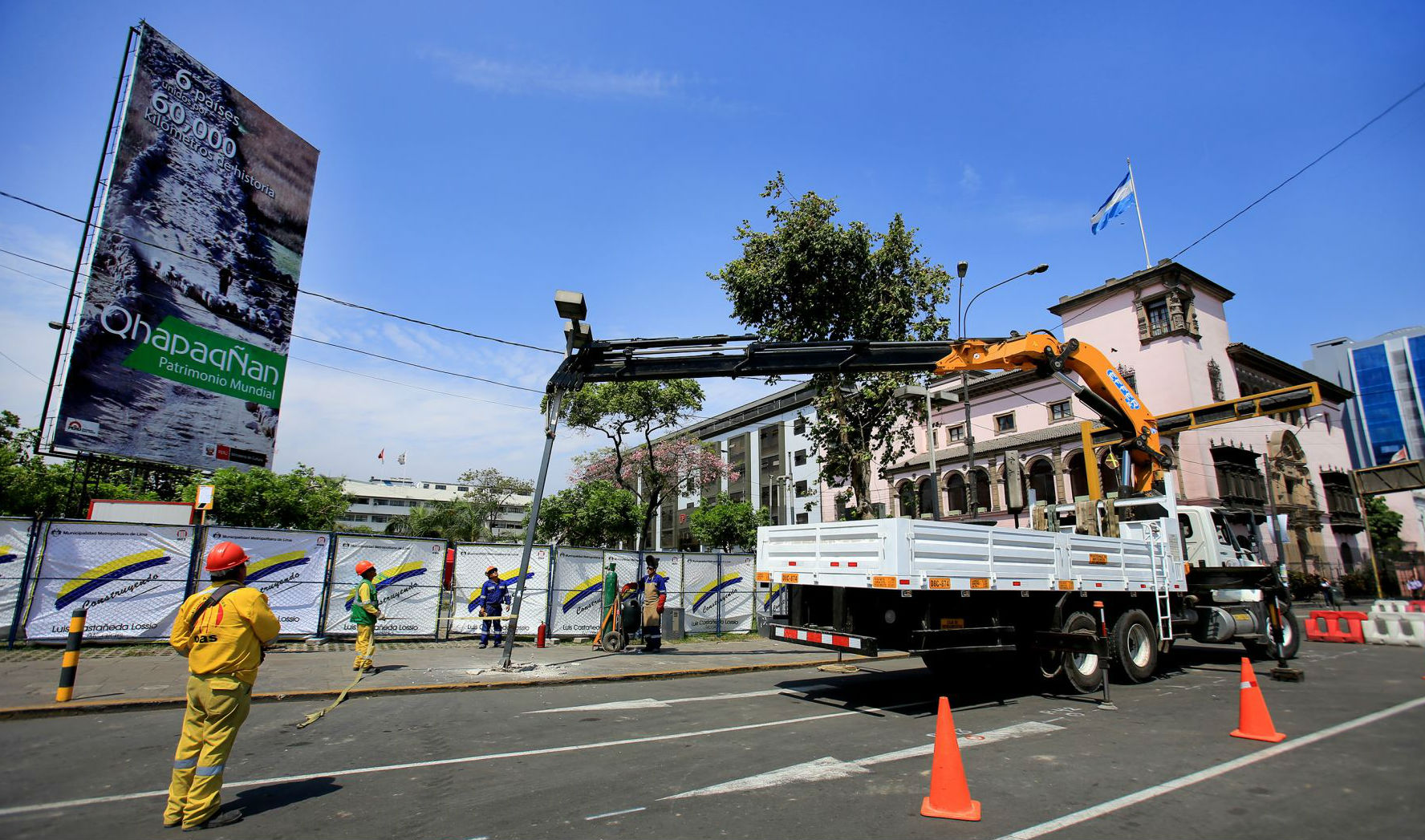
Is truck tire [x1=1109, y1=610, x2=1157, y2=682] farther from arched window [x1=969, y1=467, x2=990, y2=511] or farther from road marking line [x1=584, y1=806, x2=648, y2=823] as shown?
arched window [x1=969, y1=467, x2=990, y2=511]

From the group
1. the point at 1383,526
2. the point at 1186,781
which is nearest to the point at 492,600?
the point at 1186,781

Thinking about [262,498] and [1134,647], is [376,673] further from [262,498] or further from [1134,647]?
[262,498]

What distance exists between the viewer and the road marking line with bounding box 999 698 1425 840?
4.41 metres

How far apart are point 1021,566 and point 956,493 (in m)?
36.9

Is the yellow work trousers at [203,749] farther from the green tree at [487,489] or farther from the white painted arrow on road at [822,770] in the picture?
the green tree at [487,489]

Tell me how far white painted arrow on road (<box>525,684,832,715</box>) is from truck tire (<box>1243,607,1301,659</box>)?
9.45 meters

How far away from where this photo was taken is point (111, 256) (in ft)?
59.6

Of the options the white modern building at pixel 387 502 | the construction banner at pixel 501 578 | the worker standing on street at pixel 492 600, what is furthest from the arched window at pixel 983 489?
the white modern building at pixel 387 502

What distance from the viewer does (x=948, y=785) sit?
4.66m

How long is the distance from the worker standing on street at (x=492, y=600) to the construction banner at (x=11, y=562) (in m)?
7.72

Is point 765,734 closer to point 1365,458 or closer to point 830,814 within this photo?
point 830,814

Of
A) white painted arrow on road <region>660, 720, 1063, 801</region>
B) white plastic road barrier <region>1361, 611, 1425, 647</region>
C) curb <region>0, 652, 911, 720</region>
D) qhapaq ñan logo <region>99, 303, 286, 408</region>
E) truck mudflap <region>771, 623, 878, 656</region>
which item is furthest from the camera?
qhapaq ñan logo <region>99, 303, 286, 408</region>

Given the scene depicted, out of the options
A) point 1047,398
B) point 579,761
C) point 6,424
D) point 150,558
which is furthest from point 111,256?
point 1047,398

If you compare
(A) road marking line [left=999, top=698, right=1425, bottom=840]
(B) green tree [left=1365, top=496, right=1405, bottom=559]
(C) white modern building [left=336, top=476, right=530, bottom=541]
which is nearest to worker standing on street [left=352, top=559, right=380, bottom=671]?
(A) road marking line [left=999, top=698, right=1425, bottom=840]
